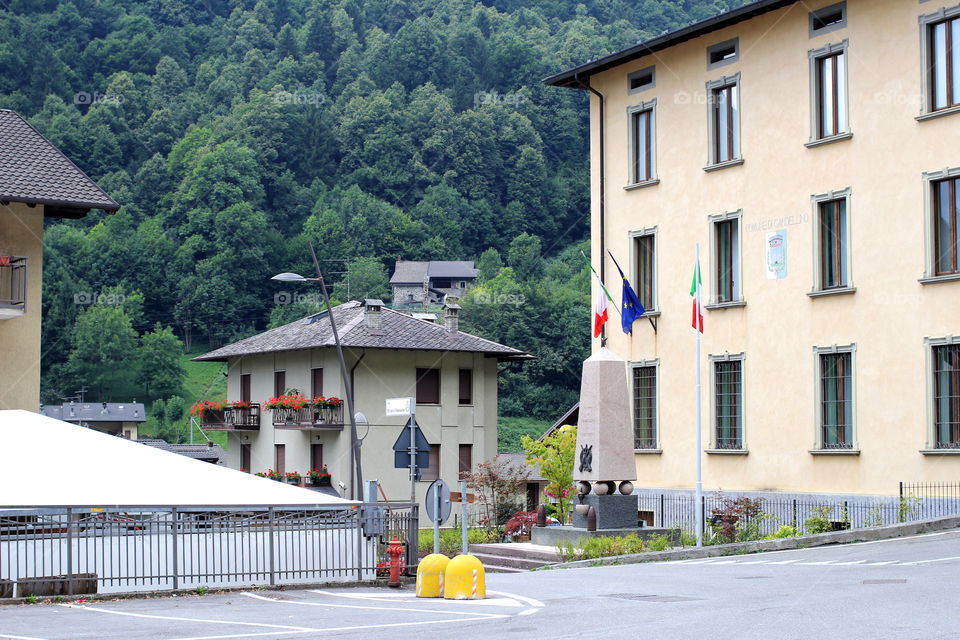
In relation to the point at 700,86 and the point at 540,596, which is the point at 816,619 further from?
the point at 700,86

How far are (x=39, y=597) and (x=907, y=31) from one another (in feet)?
66.5

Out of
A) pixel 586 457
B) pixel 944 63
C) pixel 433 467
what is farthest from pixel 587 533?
pixel 433 467

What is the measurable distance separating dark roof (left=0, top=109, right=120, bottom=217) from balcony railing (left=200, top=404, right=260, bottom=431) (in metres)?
23.4

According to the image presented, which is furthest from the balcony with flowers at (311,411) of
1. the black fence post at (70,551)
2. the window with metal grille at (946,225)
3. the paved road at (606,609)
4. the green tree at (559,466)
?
the black fence post at (70,551)

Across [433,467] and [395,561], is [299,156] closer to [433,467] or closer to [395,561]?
[433,467]

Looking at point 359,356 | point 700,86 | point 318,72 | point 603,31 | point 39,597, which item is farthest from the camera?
point 318,72

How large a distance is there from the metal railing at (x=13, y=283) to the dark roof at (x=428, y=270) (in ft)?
364

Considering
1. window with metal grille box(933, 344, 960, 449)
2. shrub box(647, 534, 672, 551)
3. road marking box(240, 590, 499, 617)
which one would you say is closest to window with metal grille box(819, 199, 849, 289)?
window with metal grille box(933, 344, 960, 449)

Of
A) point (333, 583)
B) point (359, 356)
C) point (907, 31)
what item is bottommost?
point (333, 583)

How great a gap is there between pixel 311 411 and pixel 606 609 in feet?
120

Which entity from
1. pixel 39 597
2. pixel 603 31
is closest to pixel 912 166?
pixel 39 597

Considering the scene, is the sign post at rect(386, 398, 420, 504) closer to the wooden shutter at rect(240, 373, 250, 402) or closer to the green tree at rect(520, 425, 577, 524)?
the green tree at rect(520, 425, 577, 524)

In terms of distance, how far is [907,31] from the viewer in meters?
25.7

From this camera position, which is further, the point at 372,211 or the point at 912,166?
the point at 372,211
